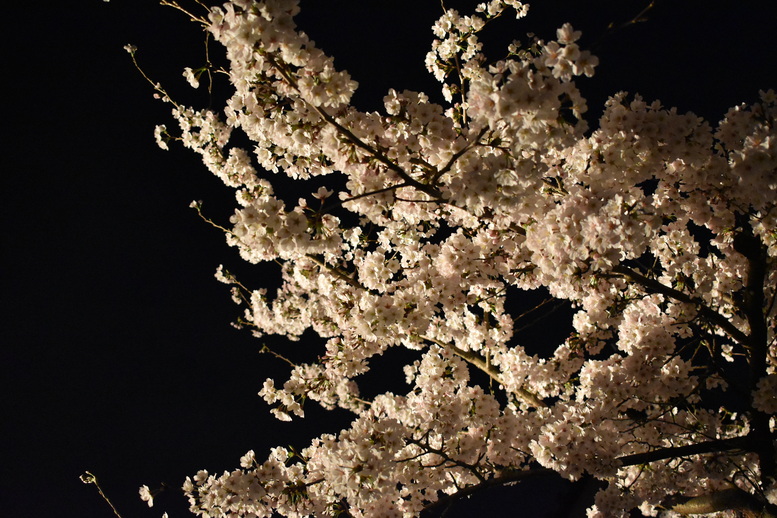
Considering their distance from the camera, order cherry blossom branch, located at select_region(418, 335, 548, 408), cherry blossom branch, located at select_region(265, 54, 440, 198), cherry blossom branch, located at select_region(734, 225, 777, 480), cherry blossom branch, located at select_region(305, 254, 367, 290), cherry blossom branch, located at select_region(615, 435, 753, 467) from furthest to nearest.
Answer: cherry blossom branch, located at select_region(418, 335, 548, 408)
cherry blossom branch, located at select_region(305, 254, 367, 290)
cherry blossom branch, located at select_region(734, 225, 777, 480)
cherry blossom branch, located at select_region(615, 435, 753, 467)
cherry blossom branch, located at select_region(265, 54, 440, 198)

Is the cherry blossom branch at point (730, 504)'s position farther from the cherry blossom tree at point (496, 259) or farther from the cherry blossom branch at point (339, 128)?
the cherry blossom branch at point (339, 128)

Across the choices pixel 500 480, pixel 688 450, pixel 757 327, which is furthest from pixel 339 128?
pixel 757 327

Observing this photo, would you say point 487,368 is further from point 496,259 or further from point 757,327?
point 757,327

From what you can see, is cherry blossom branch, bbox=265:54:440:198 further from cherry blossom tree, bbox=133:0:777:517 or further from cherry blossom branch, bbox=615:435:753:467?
cherry blossom branch, bbox=615:435:753:467

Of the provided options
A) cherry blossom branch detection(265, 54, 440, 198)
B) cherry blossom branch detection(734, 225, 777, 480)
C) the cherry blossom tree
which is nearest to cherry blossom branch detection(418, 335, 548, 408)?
the cherry blossom tree

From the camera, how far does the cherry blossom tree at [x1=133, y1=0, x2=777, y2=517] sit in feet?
8.71

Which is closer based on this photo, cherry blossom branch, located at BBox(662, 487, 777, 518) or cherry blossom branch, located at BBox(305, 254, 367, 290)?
cherry blossom branch, located at BBox(662, 487, 777, 518)

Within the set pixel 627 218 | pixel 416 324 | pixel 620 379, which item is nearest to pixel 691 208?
pixel 627 218

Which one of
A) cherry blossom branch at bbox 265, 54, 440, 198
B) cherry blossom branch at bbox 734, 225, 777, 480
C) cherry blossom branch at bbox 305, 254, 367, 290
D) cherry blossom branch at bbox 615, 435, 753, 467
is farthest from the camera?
cherry blossom branch at bbox 305, 254, 367, 290

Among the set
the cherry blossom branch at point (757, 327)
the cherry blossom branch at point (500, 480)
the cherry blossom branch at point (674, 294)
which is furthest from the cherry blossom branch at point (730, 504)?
the cherry blossom branch at point (500, 480)

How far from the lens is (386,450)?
3369 mm

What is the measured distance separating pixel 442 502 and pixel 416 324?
1324 millimetres

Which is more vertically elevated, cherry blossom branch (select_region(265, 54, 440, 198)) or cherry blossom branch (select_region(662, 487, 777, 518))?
cherry blossom branch (select_region(265, 54, 440, 198))

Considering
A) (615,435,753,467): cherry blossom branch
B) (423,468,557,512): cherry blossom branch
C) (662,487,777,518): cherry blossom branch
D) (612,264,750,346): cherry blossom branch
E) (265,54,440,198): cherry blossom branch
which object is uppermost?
(265,54,440,198): cherry blossom branch
